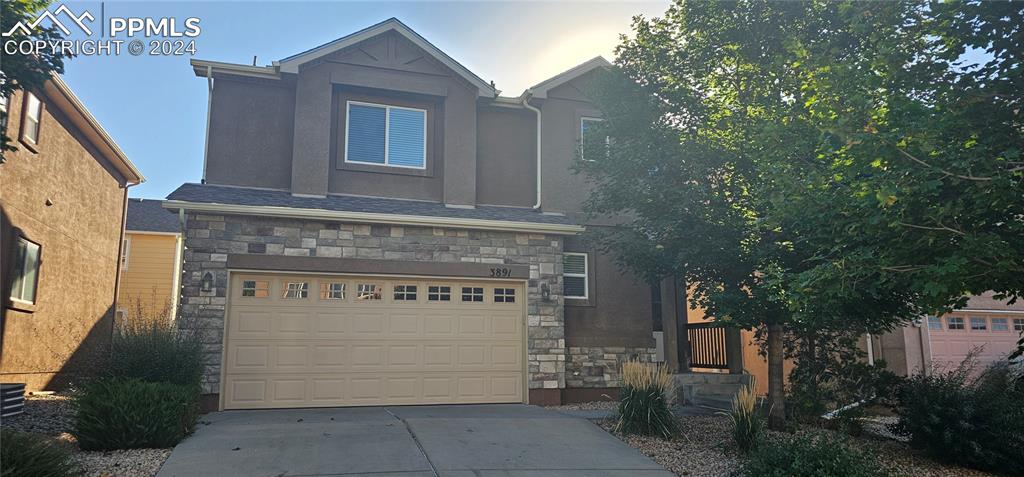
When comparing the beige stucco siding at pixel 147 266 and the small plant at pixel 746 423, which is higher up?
the beige stucco siding at pixel 147 266

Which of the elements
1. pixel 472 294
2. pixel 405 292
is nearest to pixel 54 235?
pixel 405 292

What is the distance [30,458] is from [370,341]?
565 cm

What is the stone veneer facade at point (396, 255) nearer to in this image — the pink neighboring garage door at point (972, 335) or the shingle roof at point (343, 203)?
the shingle roof at point (343, 203)

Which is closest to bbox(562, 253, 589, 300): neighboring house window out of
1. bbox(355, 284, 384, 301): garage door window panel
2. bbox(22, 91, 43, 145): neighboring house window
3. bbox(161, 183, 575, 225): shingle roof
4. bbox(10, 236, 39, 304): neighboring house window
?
bbox(161, 183, 575, 225): shingle roof

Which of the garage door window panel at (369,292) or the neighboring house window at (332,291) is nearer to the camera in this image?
the neighboring house window at (332,291)

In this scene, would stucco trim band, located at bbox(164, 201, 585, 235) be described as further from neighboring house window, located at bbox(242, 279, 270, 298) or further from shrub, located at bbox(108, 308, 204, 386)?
shrub, located at bbox(108, 308, 204, 386)

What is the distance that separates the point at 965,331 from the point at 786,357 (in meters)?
8.14

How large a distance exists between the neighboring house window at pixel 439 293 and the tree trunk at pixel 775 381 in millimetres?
5104

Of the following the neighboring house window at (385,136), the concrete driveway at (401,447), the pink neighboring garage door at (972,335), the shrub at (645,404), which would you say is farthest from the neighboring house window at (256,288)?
the pink neighboring garage door at (972,335)

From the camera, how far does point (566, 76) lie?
14203 mm

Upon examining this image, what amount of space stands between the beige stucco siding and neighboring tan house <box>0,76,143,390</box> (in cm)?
341

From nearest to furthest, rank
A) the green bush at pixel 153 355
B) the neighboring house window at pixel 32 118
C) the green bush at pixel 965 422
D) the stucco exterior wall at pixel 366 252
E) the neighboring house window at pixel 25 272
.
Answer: the green bush at pixel 965 422
the green bush at pixel 153 355
the stucco exterior wall at pixel 366 252
the neighboring house window at pixel 25 272
the neighboring house window at pixel 32 118

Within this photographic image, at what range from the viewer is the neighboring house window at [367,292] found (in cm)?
1116

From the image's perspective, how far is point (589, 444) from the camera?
8.43m
